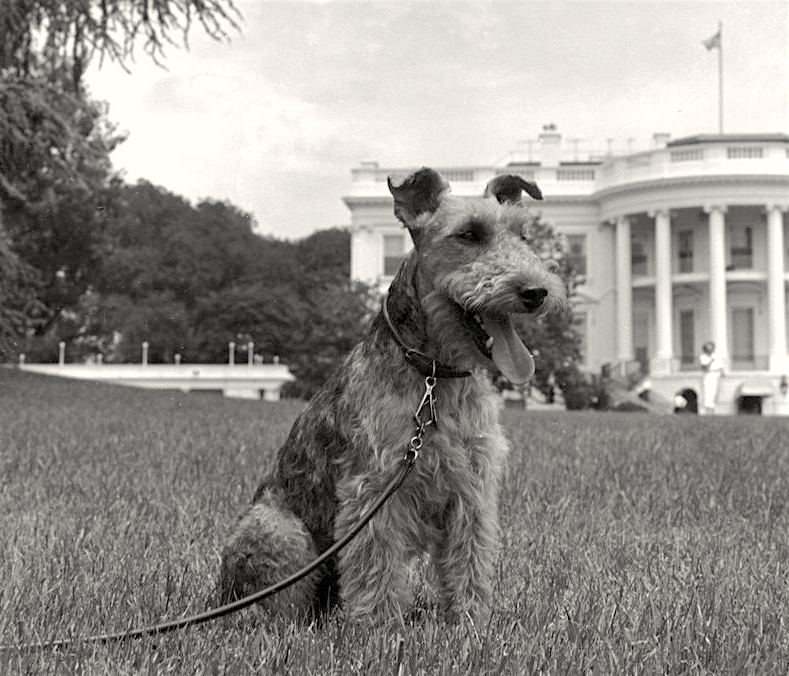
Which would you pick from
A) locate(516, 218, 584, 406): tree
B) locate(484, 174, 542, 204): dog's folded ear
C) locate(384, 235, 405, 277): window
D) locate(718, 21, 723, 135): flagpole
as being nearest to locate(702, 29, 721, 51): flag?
locate(718, 21, 723, 135): flagpole

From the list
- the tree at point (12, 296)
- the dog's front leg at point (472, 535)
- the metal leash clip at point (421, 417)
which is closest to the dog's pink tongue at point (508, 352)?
the metal leash clip at point (421, 417)

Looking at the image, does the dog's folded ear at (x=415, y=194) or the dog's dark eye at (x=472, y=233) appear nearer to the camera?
the dog's dark eye at (x=472, y=233)

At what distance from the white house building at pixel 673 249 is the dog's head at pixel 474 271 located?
43664 millimetres

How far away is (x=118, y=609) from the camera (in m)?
3.12

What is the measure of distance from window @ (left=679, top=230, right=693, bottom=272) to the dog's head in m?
50.1

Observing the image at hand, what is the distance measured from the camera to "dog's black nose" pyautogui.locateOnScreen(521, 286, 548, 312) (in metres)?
2.61

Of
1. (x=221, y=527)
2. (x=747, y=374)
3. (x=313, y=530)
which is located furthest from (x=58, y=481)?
(x=747, y=374)

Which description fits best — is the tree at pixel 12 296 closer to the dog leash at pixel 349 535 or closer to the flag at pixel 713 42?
the dog leash at pixel 349 535

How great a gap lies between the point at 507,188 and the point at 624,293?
47.6m

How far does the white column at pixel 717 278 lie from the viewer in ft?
157

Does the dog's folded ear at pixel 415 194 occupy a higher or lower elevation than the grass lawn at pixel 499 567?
higher

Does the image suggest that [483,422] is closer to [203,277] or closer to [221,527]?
[221,527]

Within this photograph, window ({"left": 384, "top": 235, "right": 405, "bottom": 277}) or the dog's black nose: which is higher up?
window ({"left": 384, "top": 235, "right": 405, "bottom": 277})

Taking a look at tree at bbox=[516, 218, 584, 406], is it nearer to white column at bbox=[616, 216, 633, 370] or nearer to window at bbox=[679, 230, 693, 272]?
white column at bbox=[616, 216, 633, 370]
